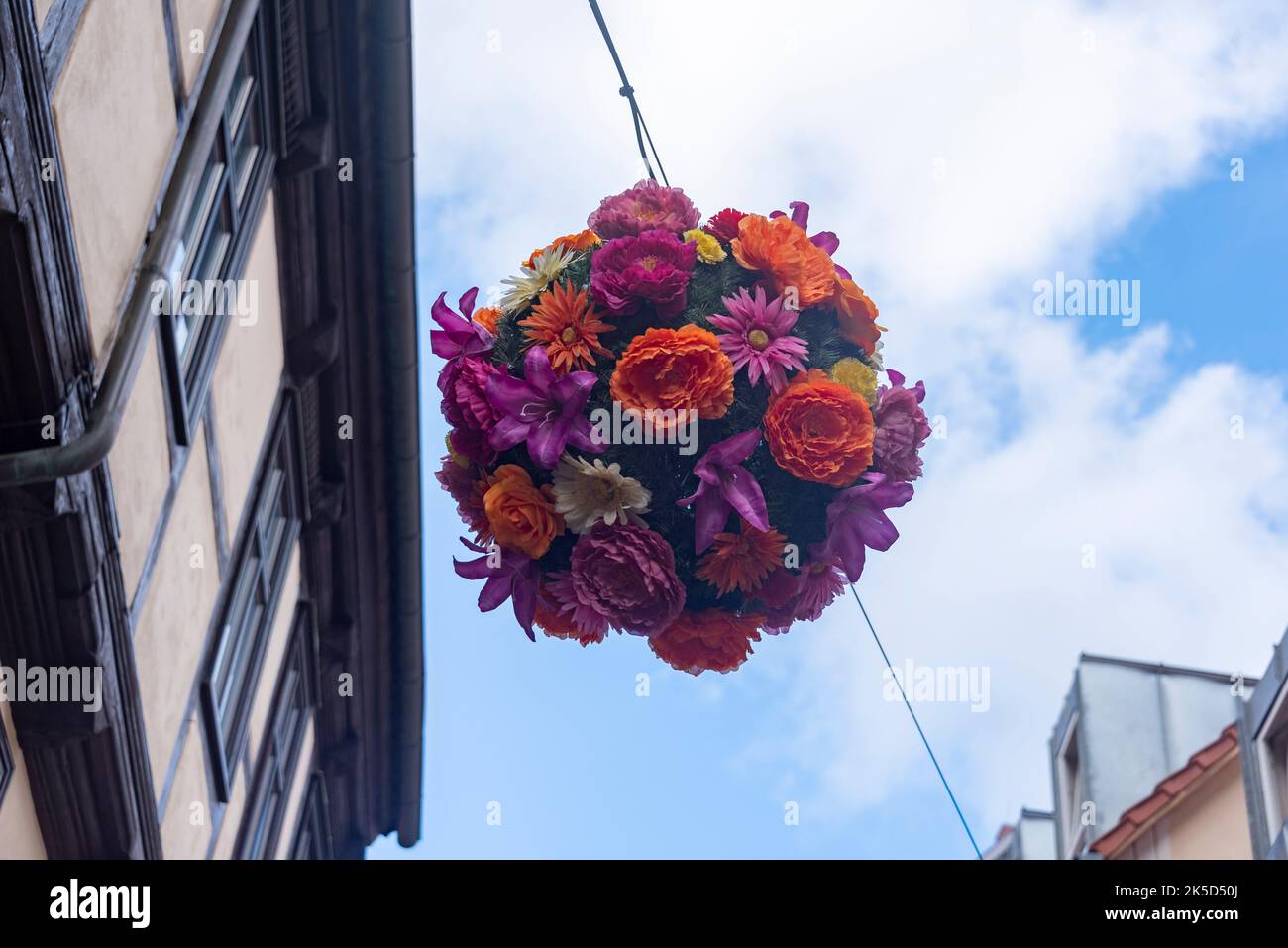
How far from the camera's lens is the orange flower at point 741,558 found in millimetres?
3201

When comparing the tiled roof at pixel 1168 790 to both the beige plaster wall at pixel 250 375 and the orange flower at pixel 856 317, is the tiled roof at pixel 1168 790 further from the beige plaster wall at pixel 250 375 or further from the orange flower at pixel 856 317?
the orange flower at pixel 856 317

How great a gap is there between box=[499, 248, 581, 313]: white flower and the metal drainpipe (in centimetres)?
195

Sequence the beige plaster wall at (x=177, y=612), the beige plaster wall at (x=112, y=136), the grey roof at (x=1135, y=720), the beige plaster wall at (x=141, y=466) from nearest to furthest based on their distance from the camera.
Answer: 1. the beige plaster wall at (x=112, y=136)
2. the beige plaster wall at (x=141, y=466)
3. the beige plaster wall at (x=177, y=612)
4. the grey roof at (x=1135, y=720)

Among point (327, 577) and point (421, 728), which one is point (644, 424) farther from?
point (421, 728)

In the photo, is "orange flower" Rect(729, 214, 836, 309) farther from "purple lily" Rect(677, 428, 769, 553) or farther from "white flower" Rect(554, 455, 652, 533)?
"white flower" Rect(554, 455, 652, 533)

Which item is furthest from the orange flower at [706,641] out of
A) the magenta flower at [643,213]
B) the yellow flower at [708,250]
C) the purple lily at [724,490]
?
the magenta flower at [643,213]

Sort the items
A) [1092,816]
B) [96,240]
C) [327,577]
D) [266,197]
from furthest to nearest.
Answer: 1. [1092,816]
2. [327,577]
3. [266,197]
4. [96,240]

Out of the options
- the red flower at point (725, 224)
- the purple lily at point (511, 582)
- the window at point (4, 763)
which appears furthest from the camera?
the window at point (4, 763)

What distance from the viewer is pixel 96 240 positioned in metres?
5.02

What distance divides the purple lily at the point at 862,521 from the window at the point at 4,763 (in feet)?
10.8

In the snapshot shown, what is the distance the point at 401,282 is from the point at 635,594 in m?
6.44

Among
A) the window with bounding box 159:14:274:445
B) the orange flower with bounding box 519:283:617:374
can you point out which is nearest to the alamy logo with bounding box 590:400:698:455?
the orange flower with bounding box 519:283:617:374
